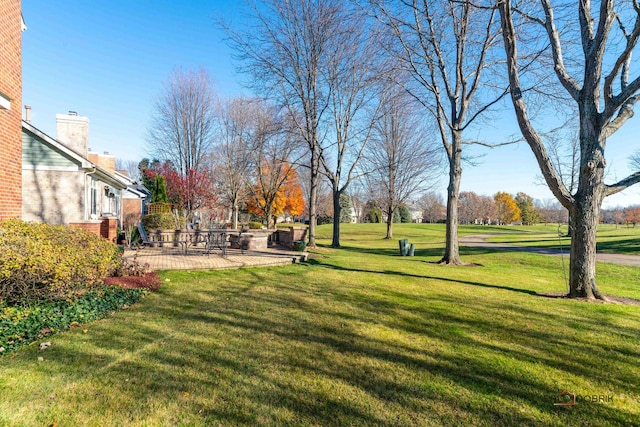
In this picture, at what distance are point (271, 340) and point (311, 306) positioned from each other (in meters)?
1.74

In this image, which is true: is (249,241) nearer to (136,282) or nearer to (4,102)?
(136,282)

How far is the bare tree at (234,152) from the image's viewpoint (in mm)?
25500

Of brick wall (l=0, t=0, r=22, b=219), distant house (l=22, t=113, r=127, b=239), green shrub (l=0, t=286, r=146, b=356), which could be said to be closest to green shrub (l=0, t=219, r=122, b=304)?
green shrub (l=0, t=286, r=146, b=356)

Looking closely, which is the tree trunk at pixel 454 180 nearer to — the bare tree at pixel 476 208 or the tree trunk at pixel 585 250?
the tree trunk at pixel 585 250

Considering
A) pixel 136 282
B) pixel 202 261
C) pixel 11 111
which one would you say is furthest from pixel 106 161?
pixel 136 282

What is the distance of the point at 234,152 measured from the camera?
2636cm

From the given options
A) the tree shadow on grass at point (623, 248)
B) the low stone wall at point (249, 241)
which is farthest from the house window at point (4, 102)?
the tree shadow on grass at point (623, 248)

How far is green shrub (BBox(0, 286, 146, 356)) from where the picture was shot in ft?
13.2

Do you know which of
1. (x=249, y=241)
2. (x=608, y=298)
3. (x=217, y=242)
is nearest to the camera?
(x=608, y=298)

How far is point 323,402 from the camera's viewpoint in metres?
2.86

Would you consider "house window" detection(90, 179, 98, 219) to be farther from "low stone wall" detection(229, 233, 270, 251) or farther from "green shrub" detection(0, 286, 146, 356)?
"green shrub" detection(0, 286, 146, 356)

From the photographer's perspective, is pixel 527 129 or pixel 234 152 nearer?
pixel 527 129

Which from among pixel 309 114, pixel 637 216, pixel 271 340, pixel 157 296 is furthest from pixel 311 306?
pixel 637 216

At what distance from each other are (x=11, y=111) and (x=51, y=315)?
509cm
